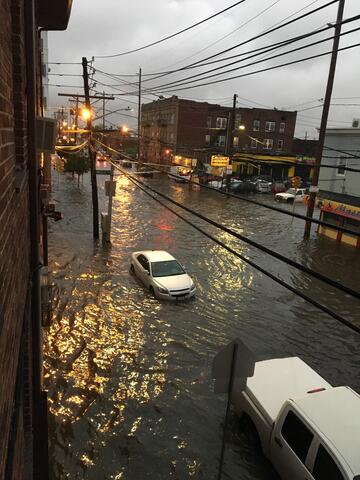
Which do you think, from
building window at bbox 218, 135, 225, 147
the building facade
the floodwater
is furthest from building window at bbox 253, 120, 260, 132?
the floodwater

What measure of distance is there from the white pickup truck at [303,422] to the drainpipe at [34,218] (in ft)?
12.6

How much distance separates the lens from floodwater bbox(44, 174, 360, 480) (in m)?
7.70

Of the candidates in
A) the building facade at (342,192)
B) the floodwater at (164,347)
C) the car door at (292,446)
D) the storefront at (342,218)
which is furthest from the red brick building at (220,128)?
the car door at (292,446)

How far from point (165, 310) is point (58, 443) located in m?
6.67

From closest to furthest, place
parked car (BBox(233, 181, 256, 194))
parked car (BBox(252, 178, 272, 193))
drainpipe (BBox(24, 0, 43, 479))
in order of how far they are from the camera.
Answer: drainpipe (BBox(24, 0, 43, 479)) → parked car (BBox(233, 181, 256, 194)) → parked car (BBox(252, 178, 272, 193))

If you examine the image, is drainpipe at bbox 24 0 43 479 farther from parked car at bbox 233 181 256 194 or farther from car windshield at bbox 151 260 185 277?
parked car at bbox 233 181 256 194

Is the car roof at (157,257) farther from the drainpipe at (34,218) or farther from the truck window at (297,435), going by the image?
the drainpipe at (34,218)

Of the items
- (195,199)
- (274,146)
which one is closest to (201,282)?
(195,199)

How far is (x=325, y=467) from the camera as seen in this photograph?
5852 millimetres

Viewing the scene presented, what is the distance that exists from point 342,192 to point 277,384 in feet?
71.3

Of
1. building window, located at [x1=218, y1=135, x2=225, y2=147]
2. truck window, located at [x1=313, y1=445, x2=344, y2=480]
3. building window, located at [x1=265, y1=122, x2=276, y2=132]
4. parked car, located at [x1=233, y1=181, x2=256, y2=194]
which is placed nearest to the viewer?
truck window, located at [x1=313, y1=445, x2=344, y2=480]

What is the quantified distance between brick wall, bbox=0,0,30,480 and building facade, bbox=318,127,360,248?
23.3 metres

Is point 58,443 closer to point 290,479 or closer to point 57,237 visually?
point 290,479

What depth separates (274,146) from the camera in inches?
2667
